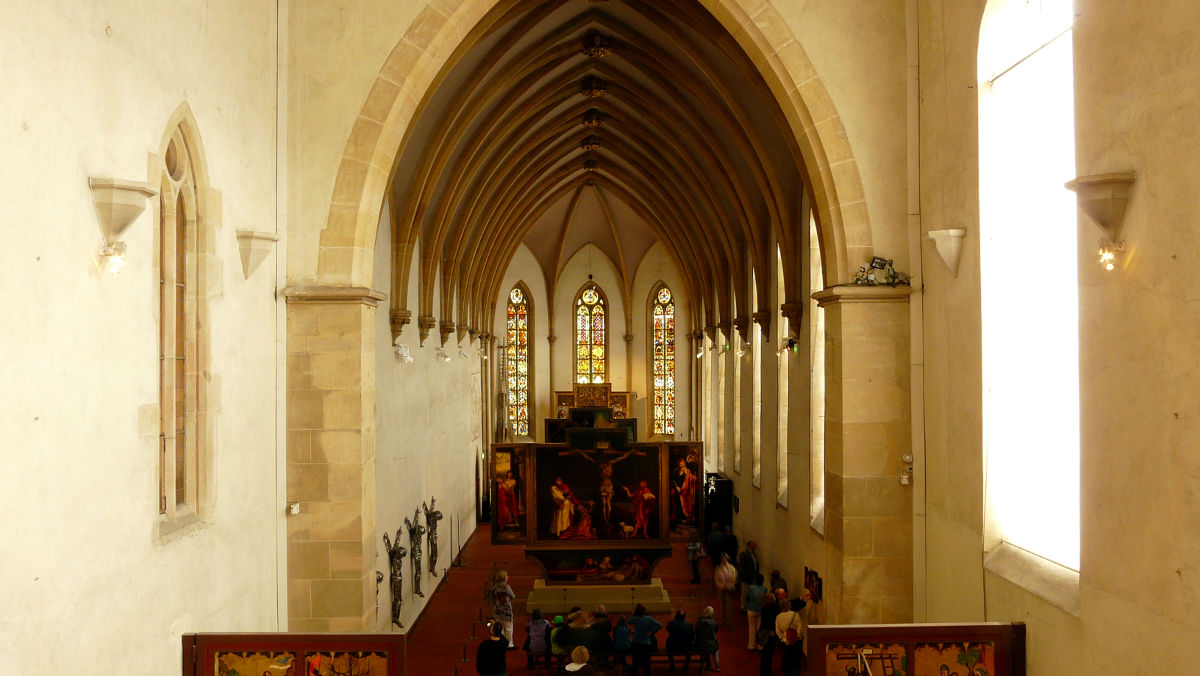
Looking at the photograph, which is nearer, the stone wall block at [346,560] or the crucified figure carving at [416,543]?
the stone wall block at [346,560]

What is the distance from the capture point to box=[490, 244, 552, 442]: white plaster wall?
33906mm

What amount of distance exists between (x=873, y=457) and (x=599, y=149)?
17475 mm

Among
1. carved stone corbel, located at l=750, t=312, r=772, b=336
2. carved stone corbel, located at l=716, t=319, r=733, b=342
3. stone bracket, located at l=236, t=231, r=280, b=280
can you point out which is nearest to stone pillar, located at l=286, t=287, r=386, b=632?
stone bracket, located at l=236, t=231, r=280, b=280

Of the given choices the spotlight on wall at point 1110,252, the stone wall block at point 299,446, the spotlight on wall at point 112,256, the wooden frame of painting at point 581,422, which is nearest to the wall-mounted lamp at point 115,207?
the spotlight on wall at point 112,256

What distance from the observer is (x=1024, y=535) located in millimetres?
7523

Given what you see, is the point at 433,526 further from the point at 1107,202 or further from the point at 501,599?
the point at 1107,202

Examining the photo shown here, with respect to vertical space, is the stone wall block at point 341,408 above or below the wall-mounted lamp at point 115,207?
below

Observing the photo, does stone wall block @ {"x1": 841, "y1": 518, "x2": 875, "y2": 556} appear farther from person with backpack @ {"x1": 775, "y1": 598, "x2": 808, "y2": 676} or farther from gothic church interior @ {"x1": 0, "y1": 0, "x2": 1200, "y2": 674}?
person with backpack @ {"x1": 775, "y1": 598, "x2": 808, "y2": 676}

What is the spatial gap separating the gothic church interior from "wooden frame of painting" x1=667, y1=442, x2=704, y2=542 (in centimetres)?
145

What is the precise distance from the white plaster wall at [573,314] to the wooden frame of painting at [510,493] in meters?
19.1

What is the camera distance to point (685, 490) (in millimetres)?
15547

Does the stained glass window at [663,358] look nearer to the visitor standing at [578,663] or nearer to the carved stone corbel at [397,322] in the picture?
the carved stone corbel at [397,322]

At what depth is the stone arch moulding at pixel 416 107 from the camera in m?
9.38

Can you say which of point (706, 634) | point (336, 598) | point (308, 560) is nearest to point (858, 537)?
point (706, 634)
